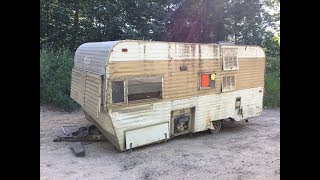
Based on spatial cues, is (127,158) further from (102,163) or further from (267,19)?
(267,19)

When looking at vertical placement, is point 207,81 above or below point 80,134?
above

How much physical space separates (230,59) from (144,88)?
368 centimetres

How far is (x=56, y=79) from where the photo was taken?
14922 millimetres

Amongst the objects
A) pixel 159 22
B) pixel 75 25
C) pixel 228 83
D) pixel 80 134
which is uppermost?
pixel 159 22

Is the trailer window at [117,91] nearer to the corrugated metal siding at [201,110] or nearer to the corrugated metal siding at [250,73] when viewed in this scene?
the corrugated metal siding at [201,110]

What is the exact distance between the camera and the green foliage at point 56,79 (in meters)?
13.8

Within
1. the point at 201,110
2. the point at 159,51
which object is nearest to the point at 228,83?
the point at 201,110

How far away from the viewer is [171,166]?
7.51 metres

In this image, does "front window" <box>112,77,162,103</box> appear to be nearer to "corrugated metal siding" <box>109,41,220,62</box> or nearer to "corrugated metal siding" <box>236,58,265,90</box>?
"corrugated metal siding" <box>109,41,220,62</box>

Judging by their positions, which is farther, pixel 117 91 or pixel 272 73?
pixel 272 73

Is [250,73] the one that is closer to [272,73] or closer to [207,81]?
[207,81]
